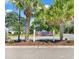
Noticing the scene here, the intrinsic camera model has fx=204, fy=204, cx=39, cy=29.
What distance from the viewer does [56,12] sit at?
2598 mm

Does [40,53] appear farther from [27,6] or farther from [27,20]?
[27,6]

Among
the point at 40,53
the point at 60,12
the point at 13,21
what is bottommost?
the point at 40,53

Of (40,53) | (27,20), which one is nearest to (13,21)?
(27,20)

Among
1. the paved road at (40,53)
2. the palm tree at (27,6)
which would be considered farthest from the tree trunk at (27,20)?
the paved road at (40,53)

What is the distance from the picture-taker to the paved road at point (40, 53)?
2.58 meters

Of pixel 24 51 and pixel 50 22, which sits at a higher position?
pixel 50 22

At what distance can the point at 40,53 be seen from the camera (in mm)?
2600

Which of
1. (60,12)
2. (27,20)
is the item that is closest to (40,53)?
(27,20)

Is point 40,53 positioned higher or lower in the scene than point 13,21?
lower

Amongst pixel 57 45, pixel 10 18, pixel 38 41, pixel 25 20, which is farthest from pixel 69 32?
pixel 10 18

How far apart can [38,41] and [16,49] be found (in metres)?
0.30

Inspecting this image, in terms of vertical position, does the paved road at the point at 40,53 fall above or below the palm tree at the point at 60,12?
below

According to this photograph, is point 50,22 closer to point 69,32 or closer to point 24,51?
point 69,32

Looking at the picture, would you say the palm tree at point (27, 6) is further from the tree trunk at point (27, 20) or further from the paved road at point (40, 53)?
the paved road at point (40, 53)
